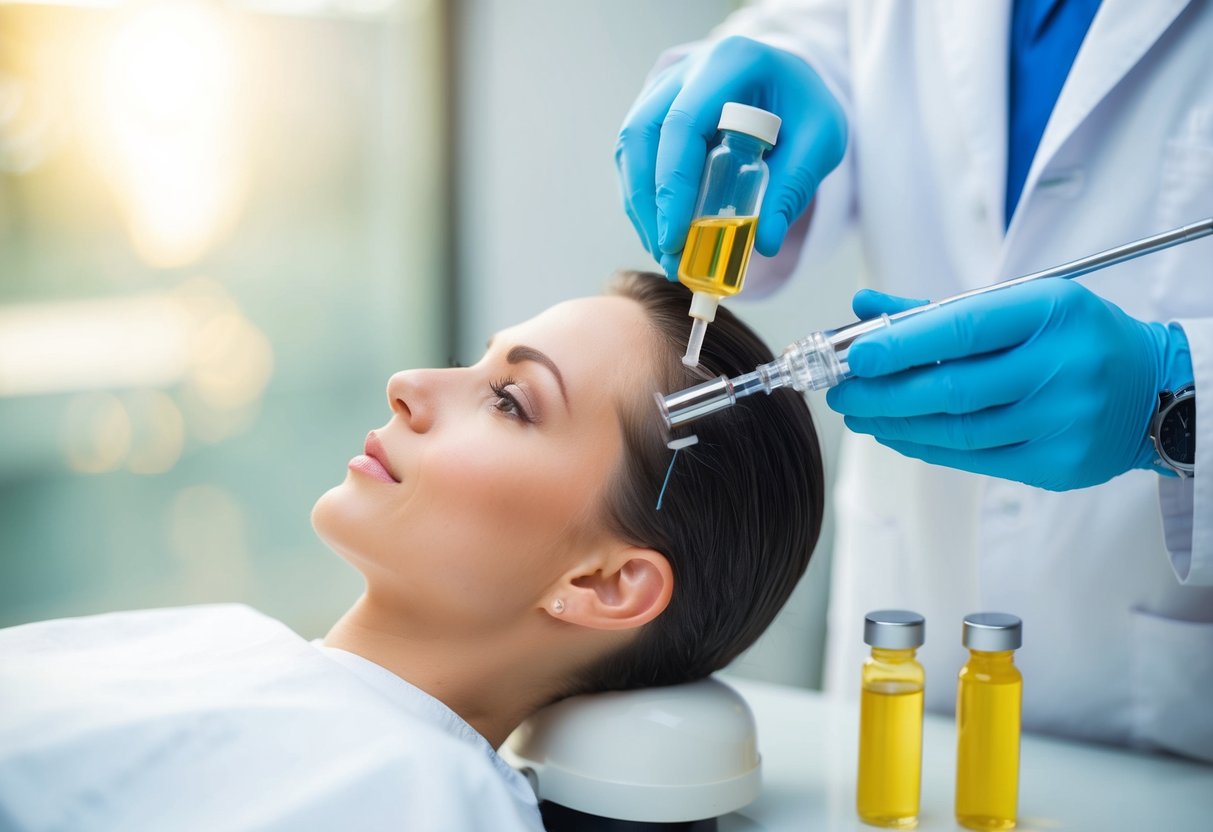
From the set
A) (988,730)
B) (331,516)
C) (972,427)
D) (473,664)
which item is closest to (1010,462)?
(972,427)

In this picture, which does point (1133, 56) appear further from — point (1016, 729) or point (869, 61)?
point (1016, 729)

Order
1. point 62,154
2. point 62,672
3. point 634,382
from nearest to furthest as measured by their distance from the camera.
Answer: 1. point 62,672
2. point 634,382
3. point 62,154

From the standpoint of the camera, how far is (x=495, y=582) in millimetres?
1270

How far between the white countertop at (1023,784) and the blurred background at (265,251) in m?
1.16

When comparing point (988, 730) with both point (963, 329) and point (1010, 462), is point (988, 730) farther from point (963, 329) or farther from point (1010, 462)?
point (963, 329)

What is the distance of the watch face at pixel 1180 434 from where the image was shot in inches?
44.1

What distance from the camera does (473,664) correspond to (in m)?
1.32

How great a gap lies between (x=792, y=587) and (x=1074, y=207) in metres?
0.61

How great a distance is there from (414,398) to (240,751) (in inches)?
17.5

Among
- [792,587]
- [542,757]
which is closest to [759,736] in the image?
[792,587]

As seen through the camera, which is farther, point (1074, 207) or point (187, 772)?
point (1074, 207)

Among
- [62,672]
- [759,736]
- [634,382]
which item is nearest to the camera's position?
[62,672]

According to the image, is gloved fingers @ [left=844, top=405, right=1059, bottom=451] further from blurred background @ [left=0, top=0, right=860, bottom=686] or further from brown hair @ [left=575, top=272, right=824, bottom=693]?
blurred background @ [left=0, top=0, right=860, bottom=686]

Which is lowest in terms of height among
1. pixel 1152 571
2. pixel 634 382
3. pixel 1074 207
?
pixel 1152 571
